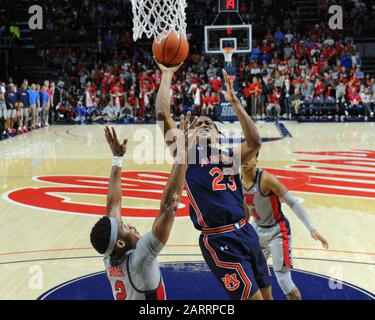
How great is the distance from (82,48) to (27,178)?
15961 millimetres

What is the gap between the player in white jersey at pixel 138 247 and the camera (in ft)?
11.0

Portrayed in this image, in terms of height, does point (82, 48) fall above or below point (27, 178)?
above

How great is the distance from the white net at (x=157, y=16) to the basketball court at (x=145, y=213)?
2.43 m

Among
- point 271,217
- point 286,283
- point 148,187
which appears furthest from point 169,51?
point 148,187

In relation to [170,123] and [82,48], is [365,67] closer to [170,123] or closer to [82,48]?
[82,48]

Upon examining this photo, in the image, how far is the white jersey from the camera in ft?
11.0

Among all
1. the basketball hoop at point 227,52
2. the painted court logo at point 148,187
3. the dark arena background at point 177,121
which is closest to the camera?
the dark arena background at point 177,121

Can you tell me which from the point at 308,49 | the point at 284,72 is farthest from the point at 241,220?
the point at 308,49

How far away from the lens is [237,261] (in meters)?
4.32

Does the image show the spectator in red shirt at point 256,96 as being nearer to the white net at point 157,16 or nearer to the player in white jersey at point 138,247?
the white net at point 157,16

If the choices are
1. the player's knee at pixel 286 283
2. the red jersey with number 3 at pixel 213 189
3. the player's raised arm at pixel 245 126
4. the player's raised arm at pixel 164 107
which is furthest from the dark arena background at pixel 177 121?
the player's raised arm at pixel 164 107

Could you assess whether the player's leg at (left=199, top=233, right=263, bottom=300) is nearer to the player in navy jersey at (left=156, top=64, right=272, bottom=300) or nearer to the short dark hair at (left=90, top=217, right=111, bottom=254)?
the player in navy jersey at (left=156, top=64, right=272, bottom=300)

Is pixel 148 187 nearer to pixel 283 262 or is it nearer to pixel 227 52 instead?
pixel 283 262
